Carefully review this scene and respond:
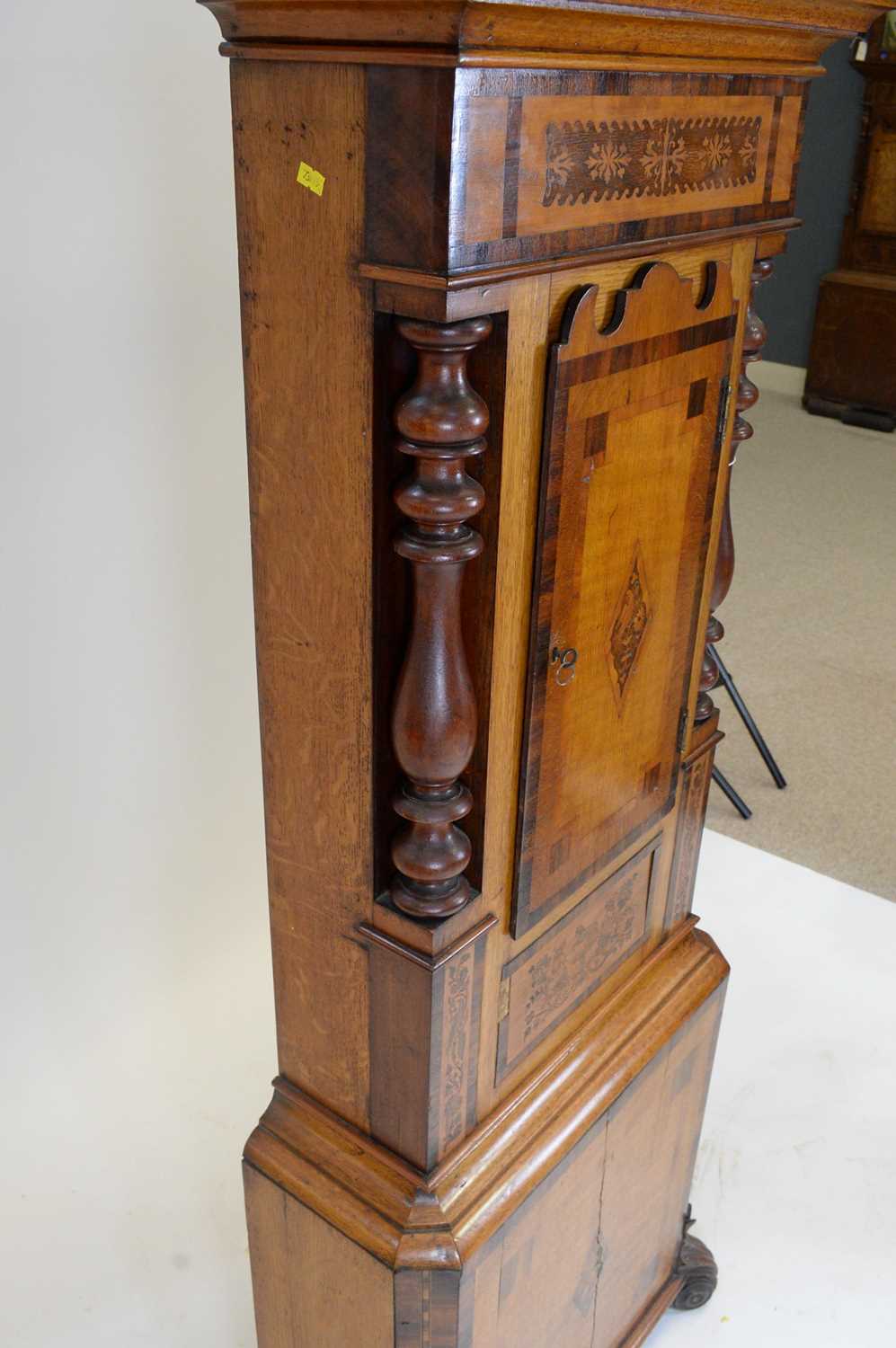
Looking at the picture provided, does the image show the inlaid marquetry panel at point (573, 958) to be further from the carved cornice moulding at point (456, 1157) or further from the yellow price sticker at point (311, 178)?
the yellow price sticker at point (311, 178)

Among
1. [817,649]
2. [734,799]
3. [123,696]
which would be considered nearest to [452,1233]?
[123,696]

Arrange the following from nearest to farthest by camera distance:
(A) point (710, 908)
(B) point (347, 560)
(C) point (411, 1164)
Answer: (B) point (347, 560) → (C) point (411, 1164) → (A) point (710, 908)

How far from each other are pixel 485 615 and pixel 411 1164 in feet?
1.66

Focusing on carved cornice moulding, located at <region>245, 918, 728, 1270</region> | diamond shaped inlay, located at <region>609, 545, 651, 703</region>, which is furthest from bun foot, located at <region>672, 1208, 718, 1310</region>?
diamond shaped inlay, located at <region>609, 545, 651, 703</region>

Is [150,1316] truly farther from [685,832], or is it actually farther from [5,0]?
[5,0]

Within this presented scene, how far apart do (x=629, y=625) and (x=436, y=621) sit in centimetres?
29

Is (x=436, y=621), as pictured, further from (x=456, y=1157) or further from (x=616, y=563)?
(x=456, y=1157)

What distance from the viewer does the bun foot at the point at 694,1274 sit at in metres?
1.66

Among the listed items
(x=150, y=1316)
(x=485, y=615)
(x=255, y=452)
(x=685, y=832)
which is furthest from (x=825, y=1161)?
(x=255, y=452)

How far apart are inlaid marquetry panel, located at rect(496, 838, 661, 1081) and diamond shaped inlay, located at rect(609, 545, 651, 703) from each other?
23 centimetres

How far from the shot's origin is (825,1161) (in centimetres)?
192

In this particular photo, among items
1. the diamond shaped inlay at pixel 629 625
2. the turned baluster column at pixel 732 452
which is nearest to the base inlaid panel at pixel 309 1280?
the diamond shaped inlay at pixel 629 625

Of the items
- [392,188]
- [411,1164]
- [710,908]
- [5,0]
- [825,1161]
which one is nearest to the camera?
[392,188]

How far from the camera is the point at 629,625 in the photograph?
1.16 m
